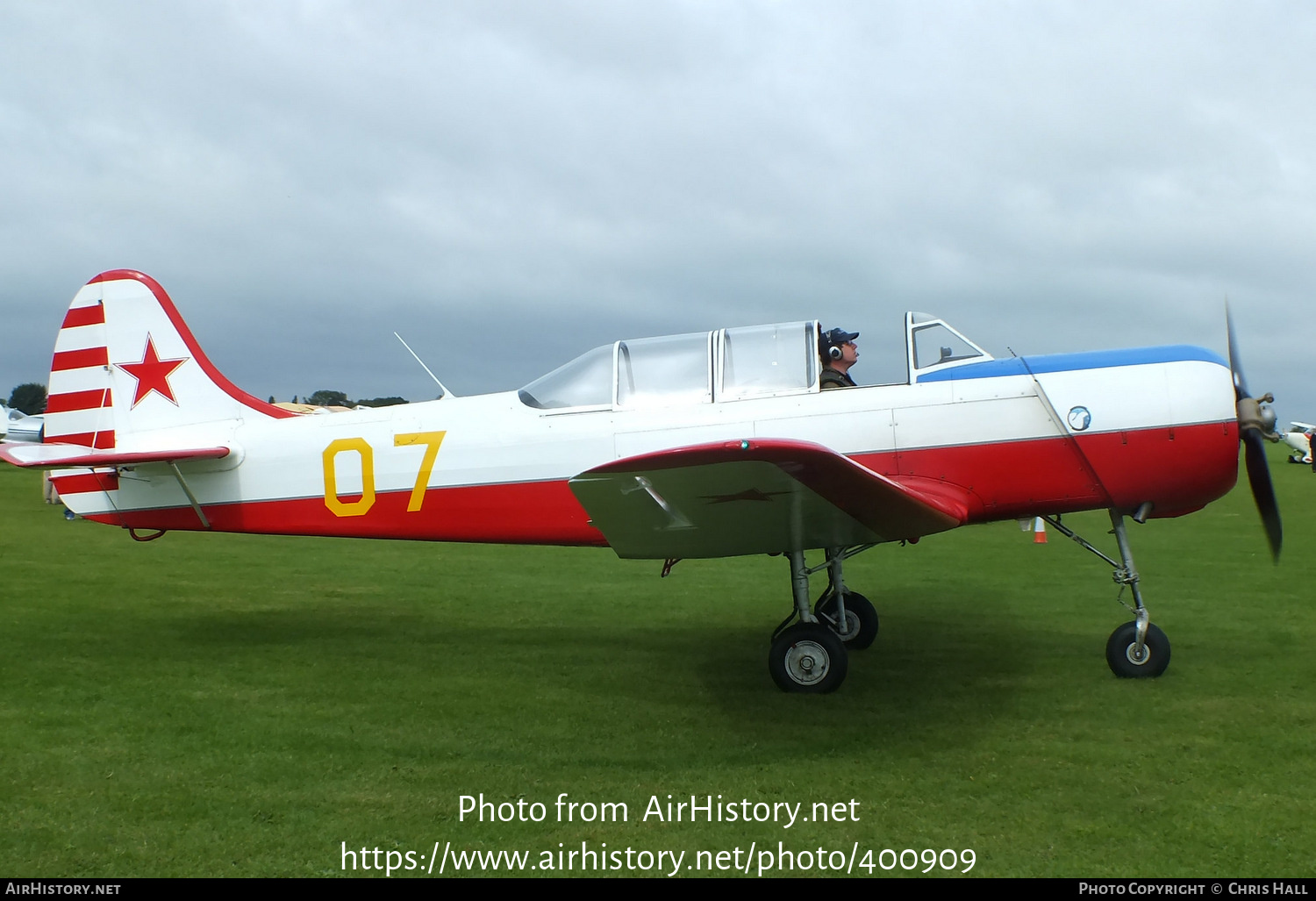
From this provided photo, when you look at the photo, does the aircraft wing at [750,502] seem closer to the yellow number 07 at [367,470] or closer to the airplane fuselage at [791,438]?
the airplane fuselage at [791,438]

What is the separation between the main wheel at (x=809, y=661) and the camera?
5273 mm

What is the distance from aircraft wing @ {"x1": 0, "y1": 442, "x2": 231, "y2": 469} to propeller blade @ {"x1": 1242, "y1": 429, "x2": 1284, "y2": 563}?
6850 millimetres

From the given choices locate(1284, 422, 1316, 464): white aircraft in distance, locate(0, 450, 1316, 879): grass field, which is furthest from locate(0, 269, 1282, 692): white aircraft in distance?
locate(1284, 422, 1316, 464): white aircraft in distance

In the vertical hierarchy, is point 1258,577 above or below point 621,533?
below

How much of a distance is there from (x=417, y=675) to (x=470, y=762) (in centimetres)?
174

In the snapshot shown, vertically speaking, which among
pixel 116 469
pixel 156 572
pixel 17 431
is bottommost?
pixel 156 572

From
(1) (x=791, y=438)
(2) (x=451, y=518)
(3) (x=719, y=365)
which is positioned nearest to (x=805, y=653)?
Answer: (1) (x=791, y=438)

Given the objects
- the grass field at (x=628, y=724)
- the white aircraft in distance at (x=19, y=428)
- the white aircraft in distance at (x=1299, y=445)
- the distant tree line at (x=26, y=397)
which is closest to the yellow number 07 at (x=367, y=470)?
the grass field at (x=628, y=724)

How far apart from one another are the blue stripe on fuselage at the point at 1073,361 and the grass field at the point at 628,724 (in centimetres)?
192

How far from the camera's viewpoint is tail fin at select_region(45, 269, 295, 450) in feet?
22.8

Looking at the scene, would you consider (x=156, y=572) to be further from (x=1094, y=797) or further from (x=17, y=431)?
(x=17, y=431)
